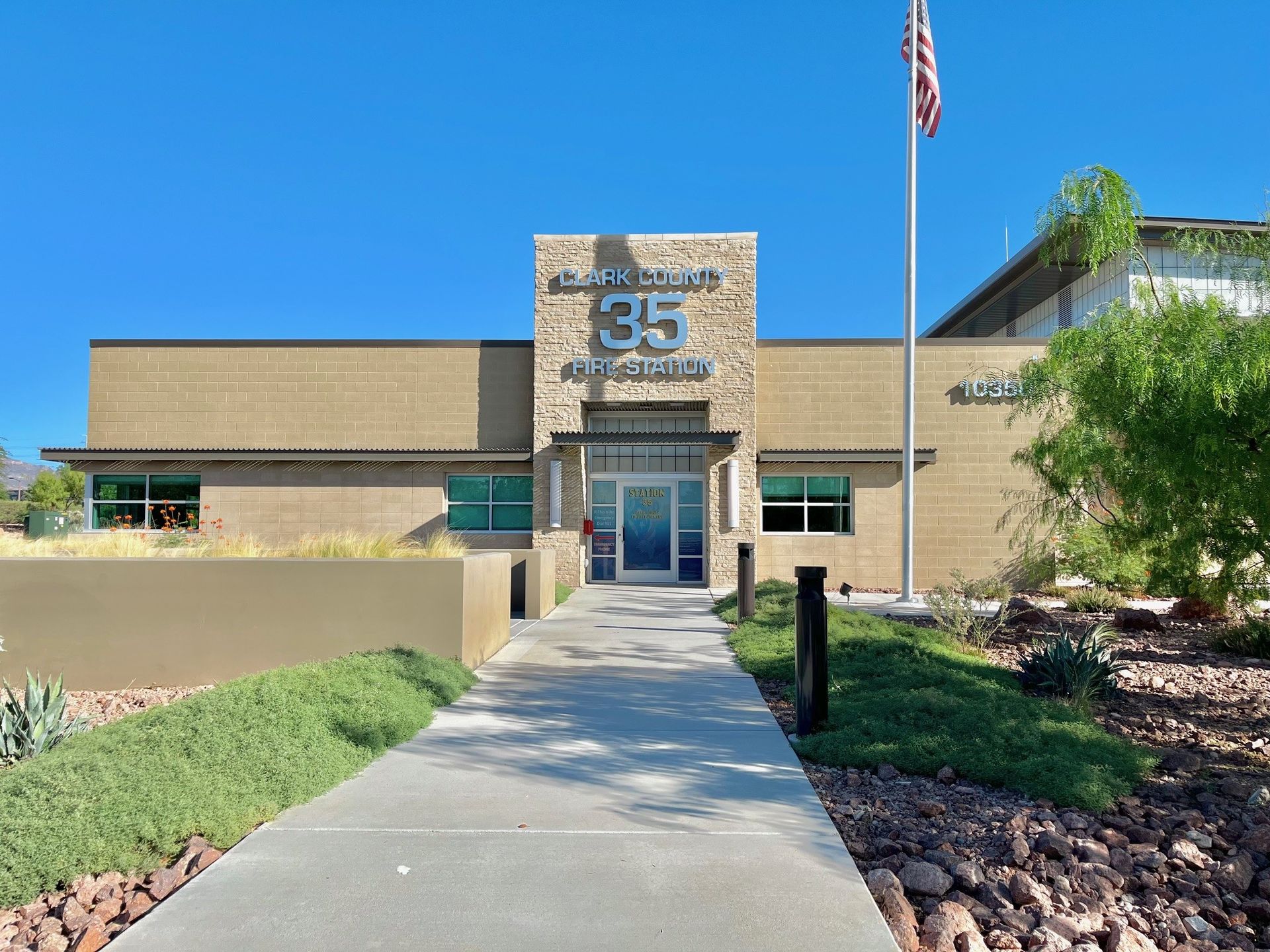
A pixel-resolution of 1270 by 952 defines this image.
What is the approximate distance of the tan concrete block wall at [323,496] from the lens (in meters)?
21.8

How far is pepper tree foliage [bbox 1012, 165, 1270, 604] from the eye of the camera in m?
6.29

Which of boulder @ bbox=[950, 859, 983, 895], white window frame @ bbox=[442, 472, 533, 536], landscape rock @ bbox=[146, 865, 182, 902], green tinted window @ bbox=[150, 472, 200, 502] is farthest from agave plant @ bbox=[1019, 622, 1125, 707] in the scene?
green tinted window @ bbox=[150, 472, 200, 502]

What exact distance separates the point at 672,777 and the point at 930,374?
1890 centimetres

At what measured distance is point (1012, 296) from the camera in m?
34.0

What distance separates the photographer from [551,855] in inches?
163

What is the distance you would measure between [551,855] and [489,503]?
18343 millimetres

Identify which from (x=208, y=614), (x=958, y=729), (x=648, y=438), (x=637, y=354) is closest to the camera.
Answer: (x=958, y=729)

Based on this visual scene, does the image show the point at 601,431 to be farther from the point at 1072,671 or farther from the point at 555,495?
the point at 1072,671

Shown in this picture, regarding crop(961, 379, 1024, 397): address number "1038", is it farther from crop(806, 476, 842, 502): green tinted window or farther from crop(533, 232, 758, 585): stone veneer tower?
crop(533, 232, 758, 585): stone veneer tower

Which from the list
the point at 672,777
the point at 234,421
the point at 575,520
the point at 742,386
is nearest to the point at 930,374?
the point at 742,386

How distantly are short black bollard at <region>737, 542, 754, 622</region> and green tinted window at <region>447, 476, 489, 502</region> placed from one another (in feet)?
32.1

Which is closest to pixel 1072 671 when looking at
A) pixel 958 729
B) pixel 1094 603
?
pixel 958 729

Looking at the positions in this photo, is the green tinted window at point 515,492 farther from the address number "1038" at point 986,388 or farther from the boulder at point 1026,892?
the boulder at point 1026,892

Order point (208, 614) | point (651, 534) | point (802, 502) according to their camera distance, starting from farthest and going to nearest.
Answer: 1. point (651, 534)
2. point (802, 502)
3. point (208, 614)
